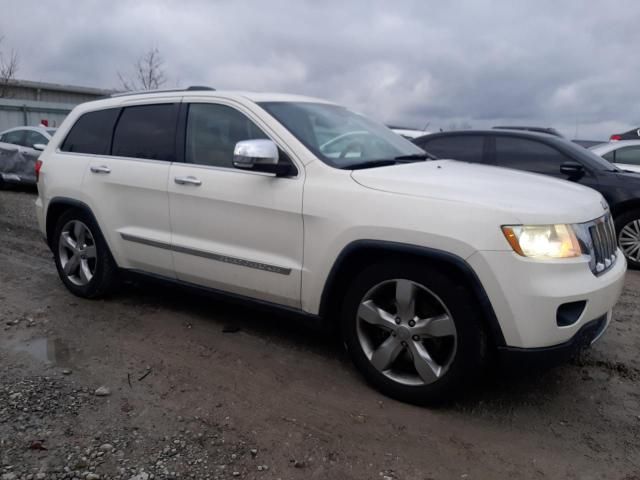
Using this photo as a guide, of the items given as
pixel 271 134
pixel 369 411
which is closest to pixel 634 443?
pixel 369 411

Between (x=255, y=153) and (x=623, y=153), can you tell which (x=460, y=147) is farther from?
(x=255, y=153)

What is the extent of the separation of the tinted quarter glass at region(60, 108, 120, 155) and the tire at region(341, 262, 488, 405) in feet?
8.71

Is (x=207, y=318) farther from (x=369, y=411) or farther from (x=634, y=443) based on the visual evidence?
(x=634, y=443)

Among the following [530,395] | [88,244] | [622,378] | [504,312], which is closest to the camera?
[504,312]

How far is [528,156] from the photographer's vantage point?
6.76 m

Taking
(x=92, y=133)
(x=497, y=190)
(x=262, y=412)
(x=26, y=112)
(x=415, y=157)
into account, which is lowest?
(x=262, y=412)

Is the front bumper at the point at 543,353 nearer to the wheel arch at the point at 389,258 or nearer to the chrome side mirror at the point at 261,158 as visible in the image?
the wheel arch at the point at 389,258

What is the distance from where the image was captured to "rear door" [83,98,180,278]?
161 inches

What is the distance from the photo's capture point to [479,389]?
3352 millimetres

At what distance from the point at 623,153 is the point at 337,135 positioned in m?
6.47

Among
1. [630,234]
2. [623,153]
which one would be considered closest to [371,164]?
[630,234]

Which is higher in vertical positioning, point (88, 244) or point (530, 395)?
point (88, 244)

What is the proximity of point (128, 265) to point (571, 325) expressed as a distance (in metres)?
3.28

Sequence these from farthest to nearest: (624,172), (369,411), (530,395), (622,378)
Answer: (624,172) < (622,378) < (530,395) < (369,411)
